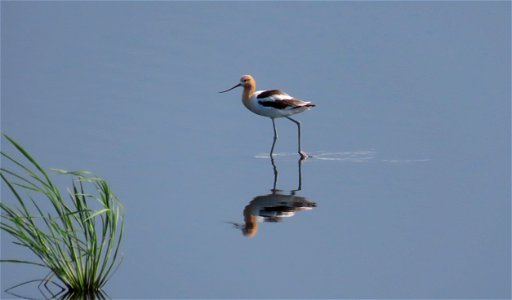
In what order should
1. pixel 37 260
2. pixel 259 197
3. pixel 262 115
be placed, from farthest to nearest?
pixel 262 115
pixel 259 197
pixel 37 260

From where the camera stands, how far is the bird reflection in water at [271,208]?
366 inches

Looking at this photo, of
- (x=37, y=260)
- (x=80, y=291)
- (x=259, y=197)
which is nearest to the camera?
(x=80, y=291)

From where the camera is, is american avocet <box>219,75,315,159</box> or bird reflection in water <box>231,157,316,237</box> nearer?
bird reflection in water <box>231,157,316,237</box>

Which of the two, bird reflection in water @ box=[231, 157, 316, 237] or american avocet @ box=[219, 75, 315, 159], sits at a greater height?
american avocet @ box=[219, 75, 315, 159]

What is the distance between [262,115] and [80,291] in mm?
5649

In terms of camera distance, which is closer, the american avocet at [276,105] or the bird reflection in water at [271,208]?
the bird reflection in water at [271,208]

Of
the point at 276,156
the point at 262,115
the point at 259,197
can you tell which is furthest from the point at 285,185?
the point at 262,115

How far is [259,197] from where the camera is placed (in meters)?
10.2

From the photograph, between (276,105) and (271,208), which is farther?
(276,105)

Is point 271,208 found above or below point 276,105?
below

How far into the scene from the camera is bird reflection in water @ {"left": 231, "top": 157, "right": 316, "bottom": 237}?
929 cm

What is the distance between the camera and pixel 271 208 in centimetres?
980

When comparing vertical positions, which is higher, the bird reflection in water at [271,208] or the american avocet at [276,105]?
the american avocet at [276,105]

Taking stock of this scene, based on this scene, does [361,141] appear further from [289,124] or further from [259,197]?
[259,197]
